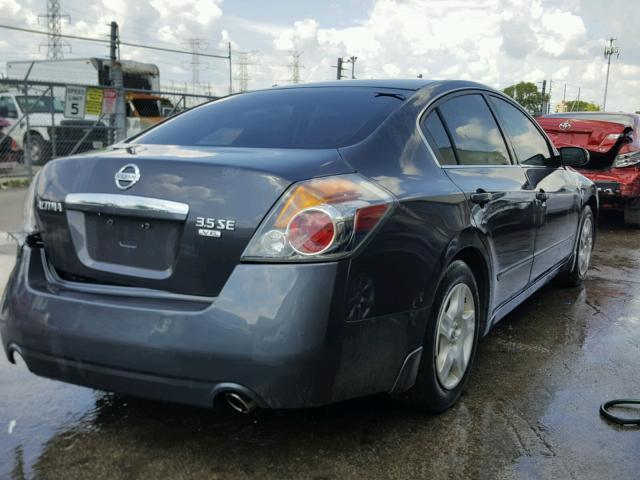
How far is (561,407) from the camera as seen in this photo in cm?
319

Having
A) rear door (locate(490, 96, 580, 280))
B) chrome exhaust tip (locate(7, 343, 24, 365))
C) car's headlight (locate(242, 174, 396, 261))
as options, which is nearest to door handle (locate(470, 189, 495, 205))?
rear door (locate(490, 96, 580, 280))

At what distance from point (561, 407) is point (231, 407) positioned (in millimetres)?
1680

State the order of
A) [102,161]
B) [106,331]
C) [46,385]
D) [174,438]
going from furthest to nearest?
[46,385] < [174,438] < [102,161] < [106,331]

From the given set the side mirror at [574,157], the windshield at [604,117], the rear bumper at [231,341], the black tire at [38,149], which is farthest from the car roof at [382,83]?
the black tire at [38,149]

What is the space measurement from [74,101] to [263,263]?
37.7ft

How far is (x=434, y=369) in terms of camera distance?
2.87 metres

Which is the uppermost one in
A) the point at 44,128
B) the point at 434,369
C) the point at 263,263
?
the point at 44,128

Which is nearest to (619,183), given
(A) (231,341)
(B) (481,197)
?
(B) (481,197)

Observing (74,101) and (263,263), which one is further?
(74,101)

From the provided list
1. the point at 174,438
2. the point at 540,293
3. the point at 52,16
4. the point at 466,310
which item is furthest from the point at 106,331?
the point at 52,16

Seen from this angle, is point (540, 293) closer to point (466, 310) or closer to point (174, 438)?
point (466, 310)

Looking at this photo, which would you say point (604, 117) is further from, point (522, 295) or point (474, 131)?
point (474, 131)

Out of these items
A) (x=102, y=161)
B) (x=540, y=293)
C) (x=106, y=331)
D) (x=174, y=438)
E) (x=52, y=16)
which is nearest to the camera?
(x=106, y=331)

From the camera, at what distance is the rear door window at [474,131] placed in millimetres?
3398
